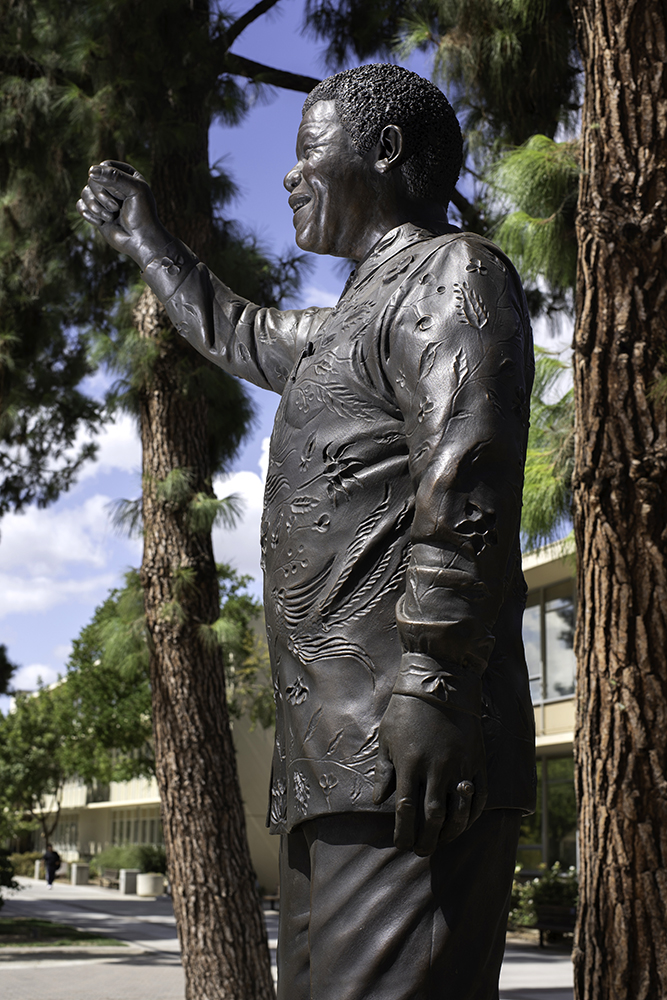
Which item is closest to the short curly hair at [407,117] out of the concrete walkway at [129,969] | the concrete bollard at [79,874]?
the concrete walkway at [129,969]

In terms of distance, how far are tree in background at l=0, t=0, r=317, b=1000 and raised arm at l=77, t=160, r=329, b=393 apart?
14.5 ft

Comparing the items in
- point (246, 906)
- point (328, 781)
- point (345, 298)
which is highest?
point (345, 298)

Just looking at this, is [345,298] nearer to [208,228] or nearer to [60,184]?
[208,228]

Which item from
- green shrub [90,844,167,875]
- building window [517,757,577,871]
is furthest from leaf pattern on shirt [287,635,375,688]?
green shrub [90,844,167,875]

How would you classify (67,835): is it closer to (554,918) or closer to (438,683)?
(554,918)

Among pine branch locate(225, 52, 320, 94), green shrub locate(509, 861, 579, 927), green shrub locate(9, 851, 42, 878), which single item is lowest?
green shrub locate(9, 851, 42, 878)

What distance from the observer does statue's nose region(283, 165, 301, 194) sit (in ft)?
7.46

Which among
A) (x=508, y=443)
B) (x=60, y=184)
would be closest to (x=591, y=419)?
(x=508, y=443)

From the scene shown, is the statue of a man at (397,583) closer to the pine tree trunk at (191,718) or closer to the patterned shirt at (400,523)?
the patterned shirt at (400,523)

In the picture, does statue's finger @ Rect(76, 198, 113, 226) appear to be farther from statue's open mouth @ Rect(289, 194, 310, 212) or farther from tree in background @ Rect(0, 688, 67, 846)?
tree in background @ Rect(0, 688, 67, 846)

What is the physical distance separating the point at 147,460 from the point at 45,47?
3299mm

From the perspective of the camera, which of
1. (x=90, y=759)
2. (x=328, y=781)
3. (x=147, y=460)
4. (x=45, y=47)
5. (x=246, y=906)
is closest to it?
(x=328, y=781)

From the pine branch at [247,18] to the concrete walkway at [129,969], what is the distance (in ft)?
33.0

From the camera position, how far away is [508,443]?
1784mm
